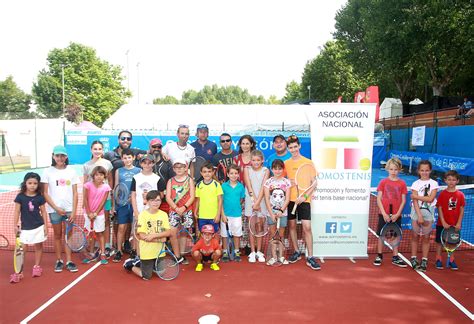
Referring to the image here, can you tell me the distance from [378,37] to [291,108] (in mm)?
6185

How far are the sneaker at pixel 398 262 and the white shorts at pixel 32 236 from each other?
17.7 feet

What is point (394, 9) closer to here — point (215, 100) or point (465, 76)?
point (465, 76)

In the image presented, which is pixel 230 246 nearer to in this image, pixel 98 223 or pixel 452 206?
pixel 98 223

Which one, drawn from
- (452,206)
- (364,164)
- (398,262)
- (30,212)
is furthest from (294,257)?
(30,212)

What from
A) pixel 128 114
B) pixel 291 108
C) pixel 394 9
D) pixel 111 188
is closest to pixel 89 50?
pixel 128 114

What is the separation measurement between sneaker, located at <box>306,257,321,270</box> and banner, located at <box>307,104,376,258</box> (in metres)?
0.33

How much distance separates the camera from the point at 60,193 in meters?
5.52

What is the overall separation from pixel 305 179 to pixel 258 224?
3.49 ft

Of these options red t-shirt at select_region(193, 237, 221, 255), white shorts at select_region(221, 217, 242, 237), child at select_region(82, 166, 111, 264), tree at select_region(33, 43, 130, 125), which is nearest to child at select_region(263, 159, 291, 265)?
white shorts at select_region(221, 217, 242, 237)

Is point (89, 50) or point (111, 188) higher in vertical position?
point (89, 50)

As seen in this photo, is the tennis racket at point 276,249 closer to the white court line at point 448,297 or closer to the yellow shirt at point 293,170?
the yellow shirt at point 293,170

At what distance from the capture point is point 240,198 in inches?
234

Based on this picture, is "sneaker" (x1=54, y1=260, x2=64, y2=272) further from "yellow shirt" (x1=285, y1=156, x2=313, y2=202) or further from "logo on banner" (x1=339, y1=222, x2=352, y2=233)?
"logo on banner" (x1=339, y1=222, x2=352, y2=233)

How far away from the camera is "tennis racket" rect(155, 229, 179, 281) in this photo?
5281mm
